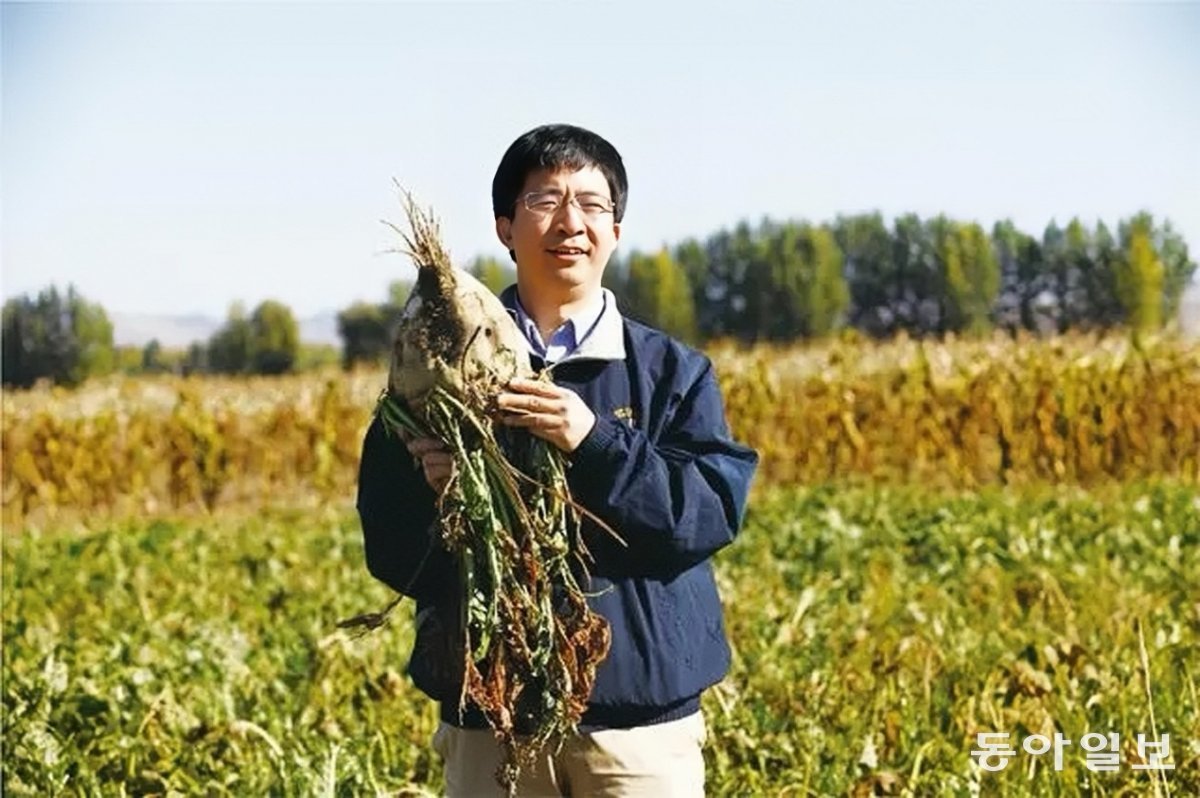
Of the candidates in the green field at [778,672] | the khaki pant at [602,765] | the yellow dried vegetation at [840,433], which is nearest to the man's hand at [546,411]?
the khaki pant at [602,765]

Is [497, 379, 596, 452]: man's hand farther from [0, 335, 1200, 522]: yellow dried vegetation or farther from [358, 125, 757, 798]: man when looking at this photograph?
[0, 335, 1200, 522]: yellow dried vegetation

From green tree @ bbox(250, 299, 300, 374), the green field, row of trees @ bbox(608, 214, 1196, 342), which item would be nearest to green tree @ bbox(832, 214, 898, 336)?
row of trees @ bbox(608, 214, 1196, 342)

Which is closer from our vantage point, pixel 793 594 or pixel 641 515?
pixel 641 515

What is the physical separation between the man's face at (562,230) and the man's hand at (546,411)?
0.22 meters

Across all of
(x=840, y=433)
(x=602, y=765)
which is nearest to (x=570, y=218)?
(x=602, y=765)

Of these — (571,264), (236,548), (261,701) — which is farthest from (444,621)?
(236,548)

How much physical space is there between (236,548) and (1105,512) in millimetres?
4185

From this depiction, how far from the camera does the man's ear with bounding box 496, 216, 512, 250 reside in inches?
113

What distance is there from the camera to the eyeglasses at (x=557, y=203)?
2787 millimetres

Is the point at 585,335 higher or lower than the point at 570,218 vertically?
lower

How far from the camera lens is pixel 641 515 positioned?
2668 millimetres

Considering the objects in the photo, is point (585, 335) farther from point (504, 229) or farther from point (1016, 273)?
point (1016, 273)

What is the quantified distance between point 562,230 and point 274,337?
43.4m

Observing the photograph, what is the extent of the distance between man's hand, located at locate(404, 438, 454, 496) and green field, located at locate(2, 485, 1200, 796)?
3.87ft
